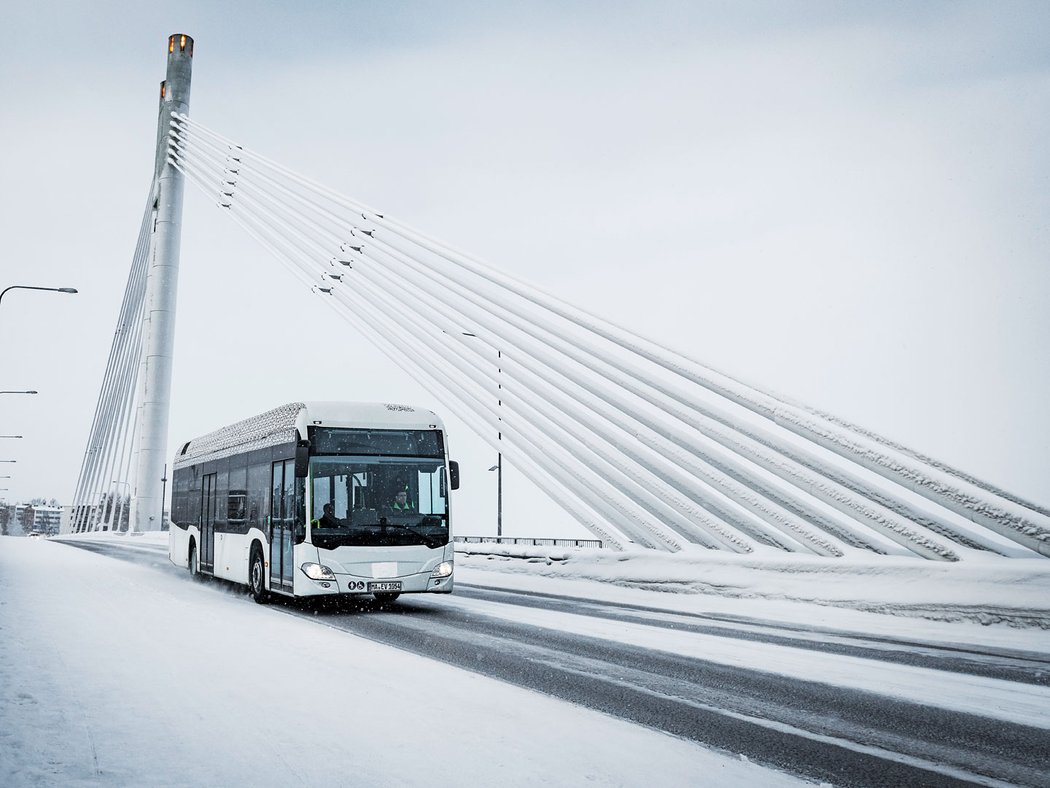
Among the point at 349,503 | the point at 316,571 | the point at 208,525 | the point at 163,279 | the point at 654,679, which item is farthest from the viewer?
the point at 163,279

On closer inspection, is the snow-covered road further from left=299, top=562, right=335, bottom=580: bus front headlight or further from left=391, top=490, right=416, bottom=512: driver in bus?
left=391, top=490, right=416, bottom=512: driver in bus

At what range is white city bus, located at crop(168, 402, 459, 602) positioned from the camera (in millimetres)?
12172

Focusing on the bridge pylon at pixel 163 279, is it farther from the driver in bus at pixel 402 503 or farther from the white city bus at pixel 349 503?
the driver in bus at pixel 402 503

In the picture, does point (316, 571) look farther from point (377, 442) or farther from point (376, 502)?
point (377, 442)

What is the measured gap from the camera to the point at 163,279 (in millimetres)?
46344

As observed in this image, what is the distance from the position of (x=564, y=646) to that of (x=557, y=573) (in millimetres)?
11338

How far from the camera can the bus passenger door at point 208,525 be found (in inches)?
676

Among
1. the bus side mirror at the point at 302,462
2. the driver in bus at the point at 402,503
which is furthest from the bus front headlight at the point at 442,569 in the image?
the bus side mirror at the point at 302,462

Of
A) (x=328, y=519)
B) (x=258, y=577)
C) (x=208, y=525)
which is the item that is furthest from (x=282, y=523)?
(x=208, y=525)

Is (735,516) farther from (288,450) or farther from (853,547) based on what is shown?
(288,450)

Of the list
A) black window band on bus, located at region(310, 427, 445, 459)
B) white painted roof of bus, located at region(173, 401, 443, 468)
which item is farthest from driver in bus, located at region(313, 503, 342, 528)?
white painted roof of bus, located at region(173, 401, 443, 468)

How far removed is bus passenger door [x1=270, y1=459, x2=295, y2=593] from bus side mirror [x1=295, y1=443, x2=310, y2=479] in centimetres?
40

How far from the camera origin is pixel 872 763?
4742mm

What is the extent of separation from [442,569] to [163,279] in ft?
126
